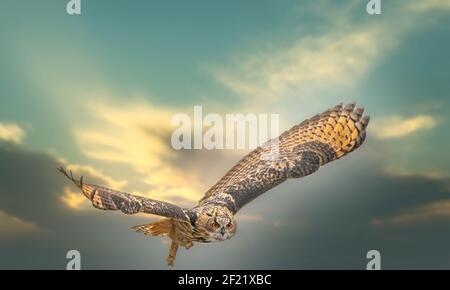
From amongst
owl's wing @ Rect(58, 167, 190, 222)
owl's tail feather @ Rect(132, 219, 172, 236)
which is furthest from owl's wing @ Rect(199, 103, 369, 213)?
owl's wing @ Rect(58, 167, 190, 222)

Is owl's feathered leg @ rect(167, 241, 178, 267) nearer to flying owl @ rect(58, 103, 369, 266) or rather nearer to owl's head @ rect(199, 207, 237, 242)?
flying owl @ rect(58, 103, 369, 266)

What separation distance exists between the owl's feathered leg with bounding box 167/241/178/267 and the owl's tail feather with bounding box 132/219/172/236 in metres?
0.30

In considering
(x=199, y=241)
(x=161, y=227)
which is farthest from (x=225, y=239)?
(x=161, y=227)

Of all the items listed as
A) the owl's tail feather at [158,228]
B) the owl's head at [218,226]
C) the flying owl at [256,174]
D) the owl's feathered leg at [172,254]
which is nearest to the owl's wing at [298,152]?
the flying owl at [256,174]

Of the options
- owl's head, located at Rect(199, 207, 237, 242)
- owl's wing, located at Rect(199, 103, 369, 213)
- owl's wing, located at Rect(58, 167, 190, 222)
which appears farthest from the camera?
owl's wing, located at Rect(199, 103, 369, 213)

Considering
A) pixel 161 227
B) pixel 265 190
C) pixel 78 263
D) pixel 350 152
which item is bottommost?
pixel 78 263

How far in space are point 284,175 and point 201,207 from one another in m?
2.23

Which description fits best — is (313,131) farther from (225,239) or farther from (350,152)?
(225,239)

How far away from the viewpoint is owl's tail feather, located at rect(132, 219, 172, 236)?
36.0 ft

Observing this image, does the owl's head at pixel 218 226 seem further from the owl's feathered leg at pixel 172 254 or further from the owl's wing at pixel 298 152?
the owl's feathered leg at pixel 172 254

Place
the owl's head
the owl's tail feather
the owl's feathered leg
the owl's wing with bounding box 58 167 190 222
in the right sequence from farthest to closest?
the owl's feathered leg < the owl's tail feather < the owl's head < the owl's wing with bounding box 58 167 190 222

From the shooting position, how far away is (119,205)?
8305 mm

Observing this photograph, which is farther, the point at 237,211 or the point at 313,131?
the point at 313,131

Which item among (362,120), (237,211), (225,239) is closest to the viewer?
(225,239)
